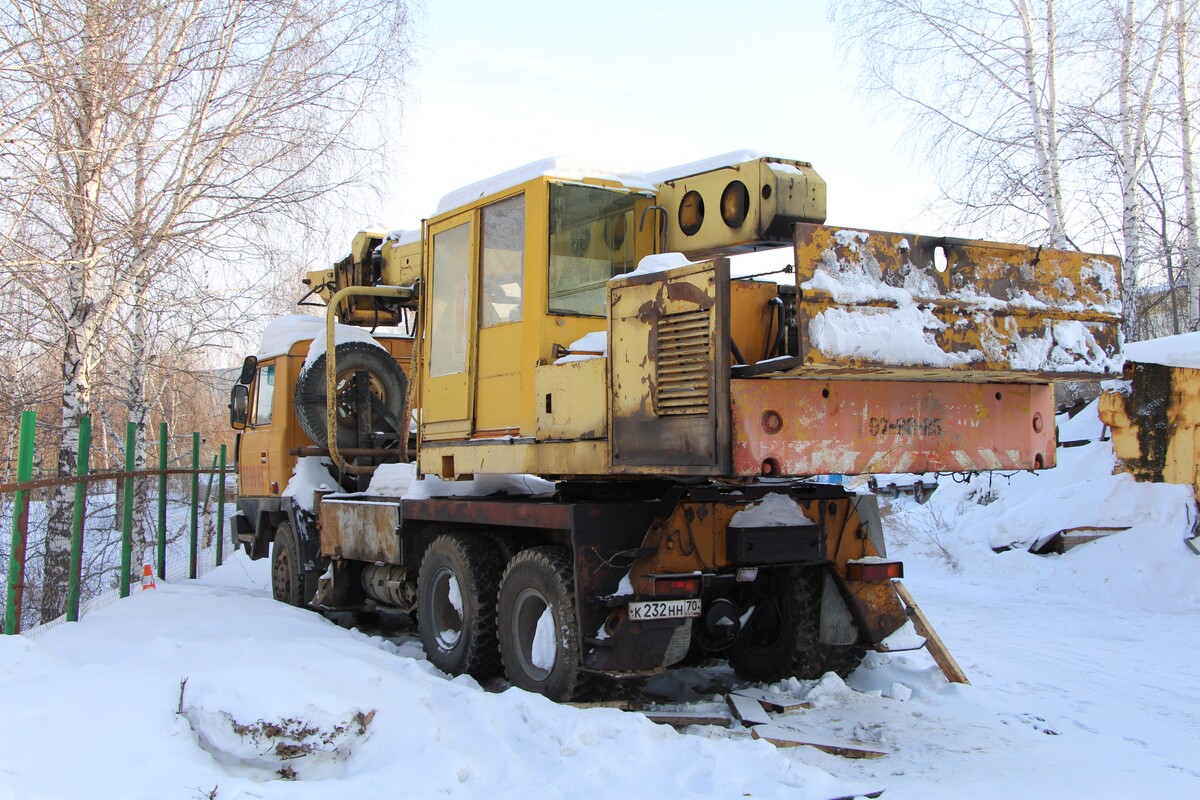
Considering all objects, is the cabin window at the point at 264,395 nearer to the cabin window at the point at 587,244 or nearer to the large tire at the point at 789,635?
the cabin window at the point at 587,244

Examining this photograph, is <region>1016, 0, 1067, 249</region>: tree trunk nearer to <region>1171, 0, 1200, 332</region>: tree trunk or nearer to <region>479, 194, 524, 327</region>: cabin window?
<region>1171, 0, 1200, 332</region>: tree trunk

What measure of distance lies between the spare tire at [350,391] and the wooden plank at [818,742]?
520cm

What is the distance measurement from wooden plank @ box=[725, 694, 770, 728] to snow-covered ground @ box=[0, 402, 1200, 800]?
155mm

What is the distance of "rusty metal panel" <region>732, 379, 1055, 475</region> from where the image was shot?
4.92m

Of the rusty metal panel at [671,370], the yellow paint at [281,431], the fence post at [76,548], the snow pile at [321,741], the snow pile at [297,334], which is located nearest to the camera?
the snow pile at [321,741]

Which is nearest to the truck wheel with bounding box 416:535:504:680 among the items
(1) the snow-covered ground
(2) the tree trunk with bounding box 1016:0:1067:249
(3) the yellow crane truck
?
(3) the yellow crane truck

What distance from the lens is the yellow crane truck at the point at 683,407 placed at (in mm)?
4973

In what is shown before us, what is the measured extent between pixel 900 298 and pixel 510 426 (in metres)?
2.66

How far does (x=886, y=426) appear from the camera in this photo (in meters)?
5.26

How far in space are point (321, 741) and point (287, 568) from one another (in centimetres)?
584

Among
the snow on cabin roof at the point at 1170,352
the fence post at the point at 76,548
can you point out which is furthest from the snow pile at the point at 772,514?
the snow on cabin roof at the point at 1170,352

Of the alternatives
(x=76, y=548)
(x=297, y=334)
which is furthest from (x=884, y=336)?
(x=297, y=334)

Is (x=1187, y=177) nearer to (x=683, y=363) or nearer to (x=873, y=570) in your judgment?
(x=873, y=570)

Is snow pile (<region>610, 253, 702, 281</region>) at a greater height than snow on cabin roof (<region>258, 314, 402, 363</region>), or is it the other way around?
snow on cabin roof (<region>258, 314, 402, 363</region>)
